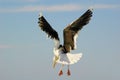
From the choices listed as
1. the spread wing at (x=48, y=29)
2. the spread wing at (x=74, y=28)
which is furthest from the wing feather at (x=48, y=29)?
the spread wing at (x=74, y=28)

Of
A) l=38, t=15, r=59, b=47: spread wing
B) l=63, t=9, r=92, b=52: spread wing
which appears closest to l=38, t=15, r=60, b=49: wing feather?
l=38, t=15, r=59, b=47: spread wing

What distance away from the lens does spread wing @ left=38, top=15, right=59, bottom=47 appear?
550 inches

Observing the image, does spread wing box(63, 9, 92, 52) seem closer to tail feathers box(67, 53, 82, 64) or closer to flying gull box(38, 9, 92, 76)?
flying gull box(38, 9, 92, 76)

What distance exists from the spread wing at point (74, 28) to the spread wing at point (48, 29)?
0.66 meters

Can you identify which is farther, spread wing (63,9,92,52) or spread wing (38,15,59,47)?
spread wing (63,9,92,52)

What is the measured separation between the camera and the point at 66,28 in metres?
14.6

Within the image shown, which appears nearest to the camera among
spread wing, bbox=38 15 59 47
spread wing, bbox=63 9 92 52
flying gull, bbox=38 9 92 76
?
flying gull, bbox=38 9 92 76

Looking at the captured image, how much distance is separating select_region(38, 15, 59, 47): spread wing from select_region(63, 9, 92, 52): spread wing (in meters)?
0.66

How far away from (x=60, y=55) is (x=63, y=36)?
4.54ft

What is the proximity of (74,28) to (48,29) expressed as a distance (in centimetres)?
154

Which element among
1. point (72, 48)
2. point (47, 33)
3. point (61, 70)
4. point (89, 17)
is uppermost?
point (89, 17)

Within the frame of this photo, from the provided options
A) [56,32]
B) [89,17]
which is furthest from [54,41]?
[89,17]

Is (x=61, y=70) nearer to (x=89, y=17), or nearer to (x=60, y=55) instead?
(x=60, y=55)

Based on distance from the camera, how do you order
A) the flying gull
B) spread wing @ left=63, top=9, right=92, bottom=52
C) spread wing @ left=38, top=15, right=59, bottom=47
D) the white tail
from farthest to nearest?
spread wing @ left=63, top=9, right=92, bottom=52 → spread wing @ left=38, top=15, right=59, bottom=47 → the flying gull → the white tail
